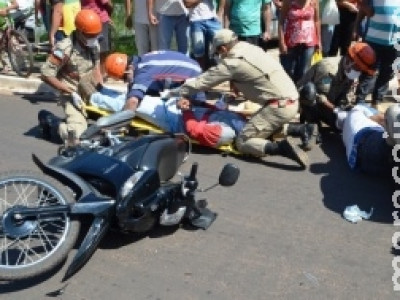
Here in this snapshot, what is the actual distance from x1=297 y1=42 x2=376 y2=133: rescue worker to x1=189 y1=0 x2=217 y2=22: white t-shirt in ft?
4.58

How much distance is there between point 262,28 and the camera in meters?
8.28

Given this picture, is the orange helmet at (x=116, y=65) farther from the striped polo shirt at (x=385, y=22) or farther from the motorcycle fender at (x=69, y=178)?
the striped polo shirt at (x=385, y=22)

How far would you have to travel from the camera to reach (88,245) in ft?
13.1

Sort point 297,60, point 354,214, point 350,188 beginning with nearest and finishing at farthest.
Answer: point 354,214
point 350,188
point 297,60

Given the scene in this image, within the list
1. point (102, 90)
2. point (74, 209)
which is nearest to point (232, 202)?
point (74, 209)

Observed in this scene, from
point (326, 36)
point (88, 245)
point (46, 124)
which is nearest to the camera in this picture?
point (88, 245)

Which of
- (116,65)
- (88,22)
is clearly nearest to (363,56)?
(116,65)

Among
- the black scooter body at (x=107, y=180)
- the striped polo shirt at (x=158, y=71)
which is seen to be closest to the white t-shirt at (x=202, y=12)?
the striped polo shirt at (x=158, y=71)

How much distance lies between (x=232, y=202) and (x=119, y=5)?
7.04m

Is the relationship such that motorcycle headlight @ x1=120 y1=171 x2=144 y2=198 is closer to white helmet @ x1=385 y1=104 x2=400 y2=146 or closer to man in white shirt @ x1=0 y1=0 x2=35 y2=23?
white helmet @ x1=385 y1=104 x2=400 y2=146

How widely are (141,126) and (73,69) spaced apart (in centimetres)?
91

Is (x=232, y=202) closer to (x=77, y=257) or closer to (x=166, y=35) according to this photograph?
(x=77, y=257)

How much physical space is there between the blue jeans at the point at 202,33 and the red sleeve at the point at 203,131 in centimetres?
157

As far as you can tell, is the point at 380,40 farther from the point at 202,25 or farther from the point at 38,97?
the point at 38,97
